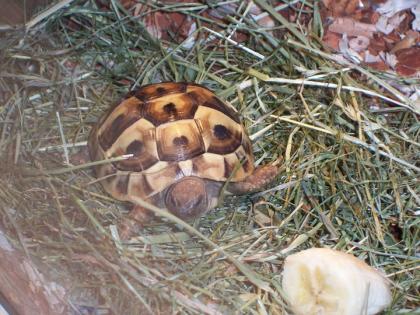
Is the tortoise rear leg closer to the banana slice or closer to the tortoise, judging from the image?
the tortoise

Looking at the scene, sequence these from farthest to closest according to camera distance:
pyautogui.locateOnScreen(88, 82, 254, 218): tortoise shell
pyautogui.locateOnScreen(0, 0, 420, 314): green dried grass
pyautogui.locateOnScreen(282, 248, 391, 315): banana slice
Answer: pyautogui.locateOnScreen(88, 82, 254, 218): tortoise shell
pyautogui.locateOnScreen(0, 0, 420, 314): green dried grass
pyautogui.locateOnScreen(282, 248, 391, 315): banana slice

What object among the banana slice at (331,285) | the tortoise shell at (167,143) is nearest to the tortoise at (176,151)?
the tortoise shell at (167,143)

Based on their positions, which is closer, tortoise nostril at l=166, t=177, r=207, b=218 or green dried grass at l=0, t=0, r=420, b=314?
green dried grass at l=0, t=0, r=420, b=314

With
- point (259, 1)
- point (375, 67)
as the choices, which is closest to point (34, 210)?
point (259, 1)

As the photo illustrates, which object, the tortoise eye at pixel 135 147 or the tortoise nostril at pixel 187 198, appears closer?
the tortoise nostril at pixel 187 198

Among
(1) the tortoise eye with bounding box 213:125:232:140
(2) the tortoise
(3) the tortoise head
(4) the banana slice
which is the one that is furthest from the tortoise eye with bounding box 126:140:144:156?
(4) the banana slice

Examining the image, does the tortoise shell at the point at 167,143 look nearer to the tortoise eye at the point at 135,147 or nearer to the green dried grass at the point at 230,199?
the tortoise eye at the point at 135,147
